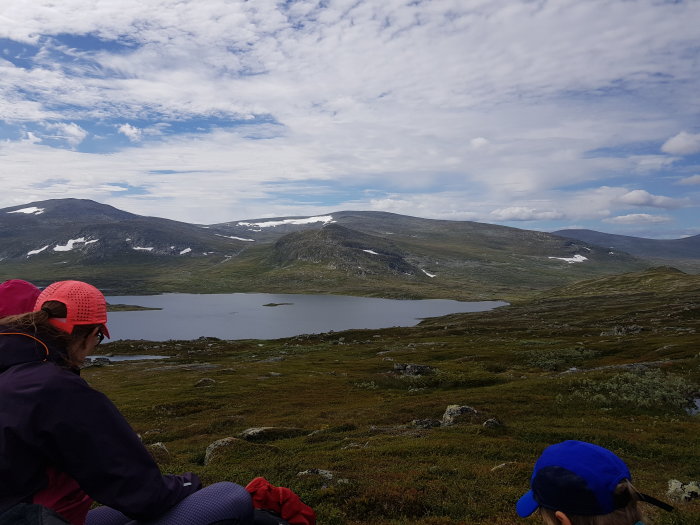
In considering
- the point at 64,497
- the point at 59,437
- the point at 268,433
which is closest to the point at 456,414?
the point at 268,433

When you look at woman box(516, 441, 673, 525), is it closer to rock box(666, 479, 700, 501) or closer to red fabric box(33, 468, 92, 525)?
red fabric box(33, 468, 92, 525)

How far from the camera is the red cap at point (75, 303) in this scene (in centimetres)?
540

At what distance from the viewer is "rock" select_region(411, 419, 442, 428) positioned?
25000 mm

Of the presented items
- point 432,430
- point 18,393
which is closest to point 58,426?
point 18,393

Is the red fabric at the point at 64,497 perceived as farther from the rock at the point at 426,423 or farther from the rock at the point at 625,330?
the rock at the point at 625,330

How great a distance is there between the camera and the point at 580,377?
36219 mm

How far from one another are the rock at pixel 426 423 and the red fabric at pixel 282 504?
19763mm

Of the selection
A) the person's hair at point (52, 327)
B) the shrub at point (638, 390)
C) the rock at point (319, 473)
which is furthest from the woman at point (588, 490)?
the shrub at point (638, 390)

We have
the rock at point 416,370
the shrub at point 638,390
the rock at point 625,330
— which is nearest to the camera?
the shrub at point 638,390

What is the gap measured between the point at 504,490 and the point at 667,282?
674 ft

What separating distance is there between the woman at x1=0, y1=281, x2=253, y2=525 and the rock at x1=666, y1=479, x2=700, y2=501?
45.1 ft

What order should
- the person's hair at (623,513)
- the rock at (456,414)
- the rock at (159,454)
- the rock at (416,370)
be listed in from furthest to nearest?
the rock at (416,370) < the rock at (456,414) < the rock at (159,454) < the person's hair at (623,513)

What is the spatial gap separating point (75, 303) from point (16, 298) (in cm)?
143

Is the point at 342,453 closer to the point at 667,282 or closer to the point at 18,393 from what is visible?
the point at 18,393
